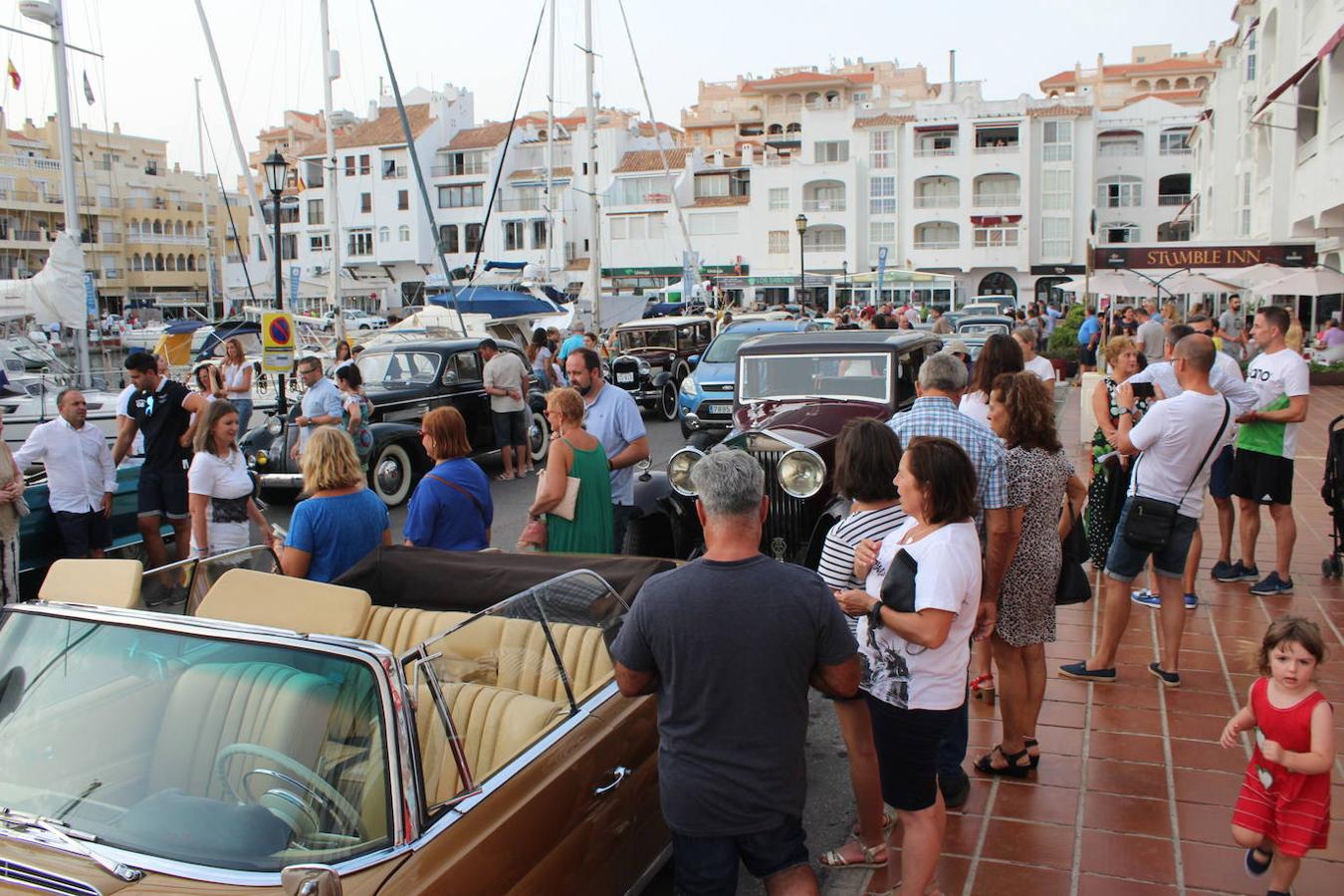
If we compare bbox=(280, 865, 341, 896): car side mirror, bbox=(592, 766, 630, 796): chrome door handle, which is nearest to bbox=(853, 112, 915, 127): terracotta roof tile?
bbox=(592, 766, 630, 796): chrome door handle

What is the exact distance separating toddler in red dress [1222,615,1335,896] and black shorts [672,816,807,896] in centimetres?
166

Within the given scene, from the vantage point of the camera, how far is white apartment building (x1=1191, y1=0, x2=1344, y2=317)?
18750 millimetres

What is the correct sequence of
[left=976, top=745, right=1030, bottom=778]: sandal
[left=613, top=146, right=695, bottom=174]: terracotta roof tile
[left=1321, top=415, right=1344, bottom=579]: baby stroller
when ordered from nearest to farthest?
[left=976, top=745, right=1030, bottom=778]: sandal → [left=1321, top=415, right=1344, bottom=579]: baby stroller → [left=613, top=146, right=695, bottom=174]: terracotta roof tile

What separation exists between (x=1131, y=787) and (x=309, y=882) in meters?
3.51

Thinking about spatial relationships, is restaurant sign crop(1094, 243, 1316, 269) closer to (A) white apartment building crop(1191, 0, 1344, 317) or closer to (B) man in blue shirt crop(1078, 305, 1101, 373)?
(A) white apartment building crop(1191, 0, 1344, 317)

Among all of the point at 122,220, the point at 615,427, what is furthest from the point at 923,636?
the point at 122,220

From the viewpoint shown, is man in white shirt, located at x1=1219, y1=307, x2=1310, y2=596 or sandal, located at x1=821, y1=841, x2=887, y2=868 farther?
man in white shirt, located at x1=1219, y1=307, x2=1310, y2=596

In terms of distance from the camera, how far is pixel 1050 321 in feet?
116

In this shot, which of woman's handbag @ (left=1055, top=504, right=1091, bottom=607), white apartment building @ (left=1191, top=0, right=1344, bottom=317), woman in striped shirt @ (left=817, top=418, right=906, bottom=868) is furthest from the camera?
white apartment building @ (left=1191, top=0, right=1344, bottom=317)

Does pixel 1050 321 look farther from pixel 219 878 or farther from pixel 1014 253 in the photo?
pixel 219 878

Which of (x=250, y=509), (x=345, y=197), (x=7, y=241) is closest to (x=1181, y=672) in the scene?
(x=250, y=509)

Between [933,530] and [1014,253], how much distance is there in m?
61.9

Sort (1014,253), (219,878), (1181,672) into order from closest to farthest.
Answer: (219,878), (1181,672), (1014,253)

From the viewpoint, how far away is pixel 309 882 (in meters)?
2.33
